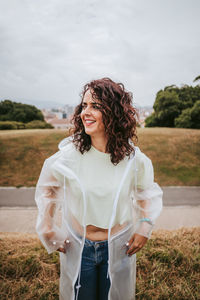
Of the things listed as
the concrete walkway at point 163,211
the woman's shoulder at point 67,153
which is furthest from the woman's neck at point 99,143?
the concrete walkway at point 163,211

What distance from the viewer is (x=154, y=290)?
7.42ft

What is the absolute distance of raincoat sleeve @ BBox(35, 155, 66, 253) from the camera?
1345 millimetres

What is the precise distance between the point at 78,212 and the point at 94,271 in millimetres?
472

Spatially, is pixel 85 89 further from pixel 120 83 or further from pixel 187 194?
pixel 187 194

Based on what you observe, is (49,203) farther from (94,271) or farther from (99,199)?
(94,271)

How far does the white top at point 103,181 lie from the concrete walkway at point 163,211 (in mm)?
3186

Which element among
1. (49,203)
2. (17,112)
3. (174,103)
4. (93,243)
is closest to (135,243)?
(93,243)

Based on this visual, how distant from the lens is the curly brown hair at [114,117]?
1.32m

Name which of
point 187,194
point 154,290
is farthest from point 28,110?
point 154,290

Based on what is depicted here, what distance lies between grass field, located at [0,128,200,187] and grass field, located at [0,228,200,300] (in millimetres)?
4171

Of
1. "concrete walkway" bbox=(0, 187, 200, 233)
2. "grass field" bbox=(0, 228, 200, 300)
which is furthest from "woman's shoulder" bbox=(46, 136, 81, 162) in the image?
"concrete walkway" bbox=(0, 187, 200, 233)

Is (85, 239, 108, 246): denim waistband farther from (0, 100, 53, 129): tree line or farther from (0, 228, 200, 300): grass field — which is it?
(0, 100, 53, 129): tree line

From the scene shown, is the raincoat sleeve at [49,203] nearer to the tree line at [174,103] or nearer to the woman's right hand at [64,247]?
the woman's right hand at [64,247]

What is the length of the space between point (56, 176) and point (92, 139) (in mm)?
371
